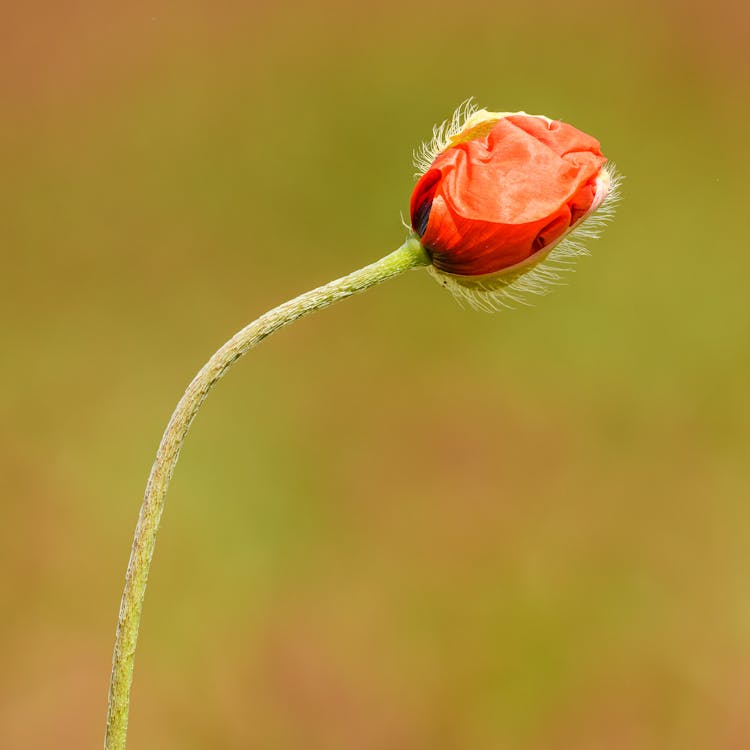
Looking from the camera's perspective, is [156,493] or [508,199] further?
[508,199]

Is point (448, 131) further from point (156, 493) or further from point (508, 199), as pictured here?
point (156, 493)

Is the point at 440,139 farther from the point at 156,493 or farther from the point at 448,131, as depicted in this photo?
the point at 156,493

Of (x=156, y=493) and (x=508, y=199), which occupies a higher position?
(x=508, y=199)

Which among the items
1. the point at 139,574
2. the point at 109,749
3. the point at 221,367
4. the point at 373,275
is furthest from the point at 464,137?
the point at 109,749

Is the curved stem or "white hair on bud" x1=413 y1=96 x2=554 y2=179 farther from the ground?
"white hair on bud" x1=413 y1=96 x2=554 y2=179

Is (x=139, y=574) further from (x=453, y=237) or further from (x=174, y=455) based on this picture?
(x=453, y=237)

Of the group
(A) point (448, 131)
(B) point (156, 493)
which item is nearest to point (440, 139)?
(A) point (448, 131)
